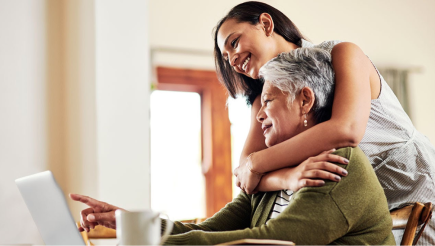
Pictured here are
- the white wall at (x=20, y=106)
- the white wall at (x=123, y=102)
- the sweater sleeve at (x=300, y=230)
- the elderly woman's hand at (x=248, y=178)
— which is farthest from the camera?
the white wall at (x=123, y=102)

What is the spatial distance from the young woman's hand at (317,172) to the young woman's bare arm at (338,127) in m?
0.10

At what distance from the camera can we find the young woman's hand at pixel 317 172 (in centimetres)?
109

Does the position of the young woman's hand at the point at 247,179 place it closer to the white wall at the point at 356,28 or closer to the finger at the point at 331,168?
the finger at the point at 331,168

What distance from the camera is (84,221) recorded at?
1389mm

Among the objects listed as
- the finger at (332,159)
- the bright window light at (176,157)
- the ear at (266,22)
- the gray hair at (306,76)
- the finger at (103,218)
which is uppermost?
the ear at (266,22)

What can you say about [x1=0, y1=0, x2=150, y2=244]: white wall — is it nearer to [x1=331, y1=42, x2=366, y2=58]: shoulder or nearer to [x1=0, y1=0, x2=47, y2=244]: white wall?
[x1=0, y1=0, x2=47, y2=244]: white wall

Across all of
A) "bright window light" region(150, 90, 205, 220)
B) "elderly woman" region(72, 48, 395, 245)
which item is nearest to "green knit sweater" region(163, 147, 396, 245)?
"elderly woman" region(72, 48, 395, 245)

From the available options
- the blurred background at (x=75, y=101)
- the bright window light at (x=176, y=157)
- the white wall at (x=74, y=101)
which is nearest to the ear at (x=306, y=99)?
the blurred background at (x=75, y=101)

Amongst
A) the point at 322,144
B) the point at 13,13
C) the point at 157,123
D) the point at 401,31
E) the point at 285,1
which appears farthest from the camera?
the point at 401,31

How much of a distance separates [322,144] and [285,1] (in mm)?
4483

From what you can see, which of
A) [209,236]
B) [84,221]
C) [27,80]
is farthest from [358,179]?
A: [27,80]

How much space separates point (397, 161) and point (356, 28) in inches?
177

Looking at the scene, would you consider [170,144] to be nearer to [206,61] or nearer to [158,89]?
[158,89]

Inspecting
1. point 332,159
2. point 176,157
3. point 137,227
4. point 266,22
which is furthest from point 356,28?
point 137,227
